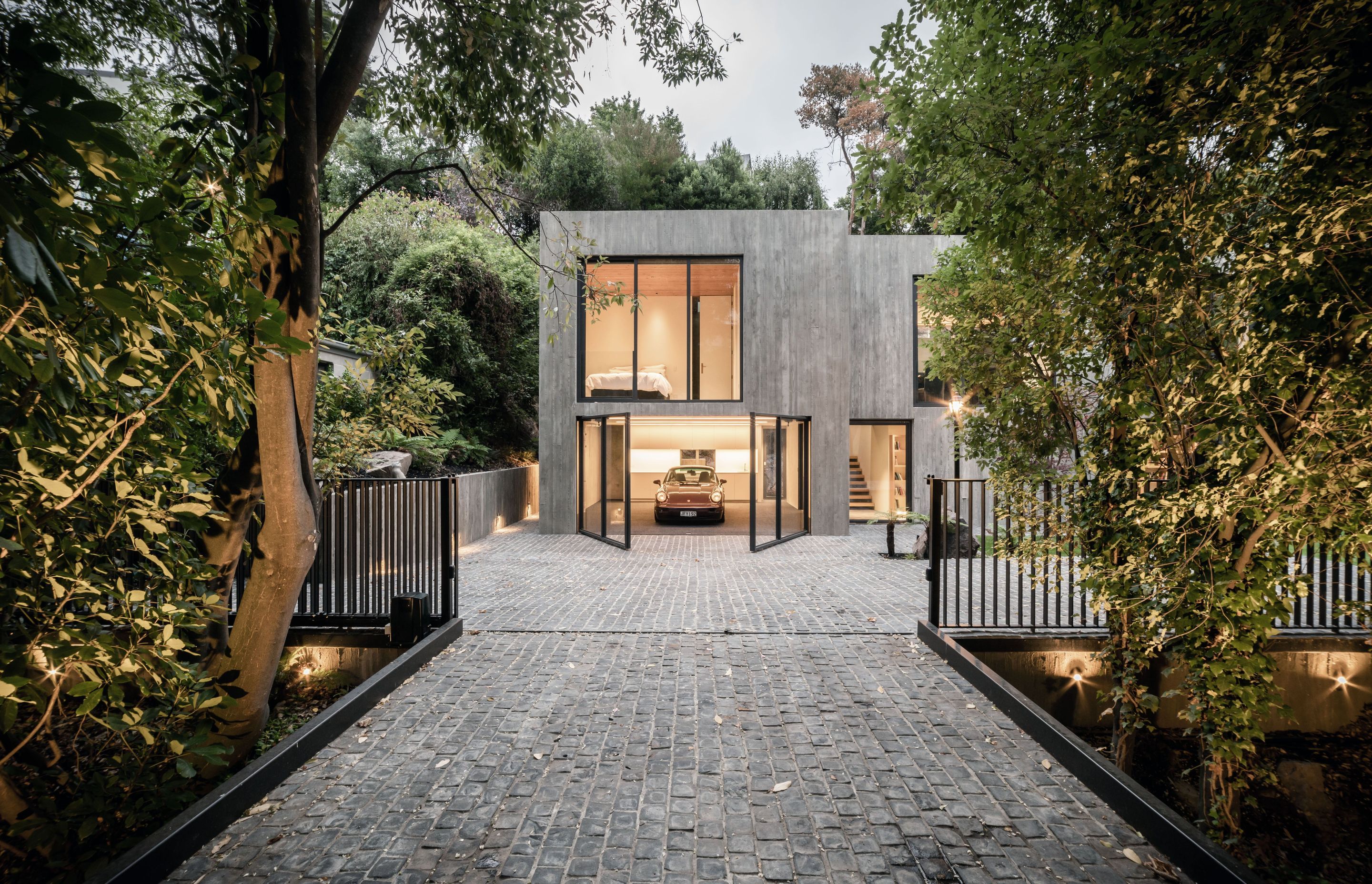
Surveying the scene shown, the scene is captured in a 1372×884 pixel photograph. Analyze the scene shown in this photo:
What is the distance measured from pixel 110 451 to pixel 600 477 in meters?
10.0

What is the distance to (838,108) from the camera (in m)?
23.2

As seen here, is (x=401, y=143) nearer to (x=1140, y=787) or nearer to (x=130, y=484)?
(x=130, y=484)

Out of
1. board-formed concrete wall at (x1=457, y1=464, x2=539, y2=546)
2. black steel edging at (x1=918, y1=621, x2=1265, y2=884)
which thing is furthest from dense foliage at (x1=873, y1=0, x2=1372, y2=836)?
board-formed concrete wall at (x1=457, y1=464, x2=539, y2=546)

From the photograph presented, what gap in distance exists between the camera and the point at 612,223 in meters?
A: 11.9

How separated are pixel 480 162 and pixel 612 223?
7045 millimetres

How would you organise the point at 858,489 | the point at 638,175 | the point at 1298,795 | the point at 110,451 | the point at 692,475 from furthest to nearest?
1. the point at 638,175
2. the point at 858,489
3. the point at 692,475
4. the point at 1298,795
5. the point at 110,451

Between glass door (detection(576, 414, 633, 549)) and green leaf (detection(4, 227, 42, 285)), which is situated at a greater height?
green leaf (detection(4, 227, 42, 285))

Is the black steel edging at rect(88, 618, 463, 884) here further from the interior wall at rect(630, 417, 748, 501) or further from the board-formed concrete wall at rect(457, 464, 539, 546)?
the interior wall at rect(630, 417, 748, 501)

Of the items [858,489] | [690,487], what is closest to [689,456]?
[690,487]

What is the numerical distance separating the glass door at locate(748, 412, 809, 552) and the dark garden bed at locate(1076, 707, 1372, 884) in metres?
A: 6.46

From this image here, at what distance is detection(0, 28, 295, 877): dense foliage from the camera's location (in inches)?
60.6

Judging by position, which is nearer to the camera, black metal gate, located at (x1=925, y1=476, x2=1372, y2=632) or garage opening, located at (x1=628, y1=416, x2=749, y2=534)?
black metal gate, located at (x1=925, y1=476, x2=1372, y2=632)

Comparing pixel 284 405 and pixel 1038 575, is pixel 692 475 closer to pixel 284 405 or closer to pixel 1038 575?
pixel 1038 575

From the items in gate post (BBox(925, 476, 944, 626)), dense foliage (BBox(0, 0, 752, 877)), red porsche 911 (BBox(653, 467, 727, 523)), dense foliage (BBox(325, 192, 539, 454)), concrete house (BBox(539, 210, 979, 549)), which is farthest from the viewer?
dense foliage (BBox(325, 192, 539, 454))
